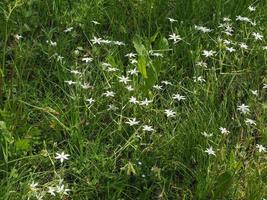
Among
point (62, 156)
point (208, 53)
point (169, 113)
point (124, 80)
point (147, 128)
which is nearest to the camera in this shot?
point (62, 156)

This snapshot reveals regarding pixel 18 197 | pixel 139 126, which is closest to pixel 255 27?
pixel 139 126

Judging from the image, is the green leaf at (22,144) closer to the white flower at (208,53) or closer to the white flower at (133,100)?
the white flower at (133,100)

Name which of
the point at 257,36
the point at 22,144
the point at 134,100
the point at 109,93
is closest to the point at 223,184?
the point at 134,100

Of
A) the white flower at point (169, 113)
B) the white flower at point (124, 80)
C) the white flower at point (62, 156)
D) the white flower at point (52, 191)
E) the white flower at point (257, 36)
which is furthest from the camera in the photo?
the white flower at point (257, 36)

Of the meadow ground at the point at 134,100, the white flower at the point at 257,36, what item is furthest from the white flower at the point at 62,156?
the white flower at the point at 257,36

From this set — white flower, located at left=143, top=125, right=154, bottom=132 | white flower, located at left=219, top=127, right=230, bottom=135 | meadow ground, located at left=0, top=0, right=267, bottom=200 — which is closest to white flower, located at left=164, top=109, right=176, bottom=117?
meadow ground, located at left=0, top=0, right=267, bottom=200

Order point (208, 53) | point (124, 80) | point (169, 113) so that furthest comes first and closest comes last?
point (208, 53)
point (124, 80)
point (169, 113)

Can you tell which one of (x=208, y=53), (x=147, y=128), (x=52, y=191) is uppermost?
(x=208, y=53)

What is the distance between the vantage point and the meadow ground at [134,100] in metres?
2.46

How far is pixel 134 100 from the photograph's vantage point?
2711 mm

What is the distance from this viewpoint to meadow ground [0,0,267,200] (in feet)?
8.05

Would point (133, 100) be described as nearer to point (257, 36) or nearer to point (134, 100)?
point (134, 100)

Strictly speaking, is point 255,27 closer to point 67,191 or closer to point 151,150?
point 151,150

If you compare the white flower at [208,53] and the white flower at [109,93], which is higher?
the white flower at [208,53]
